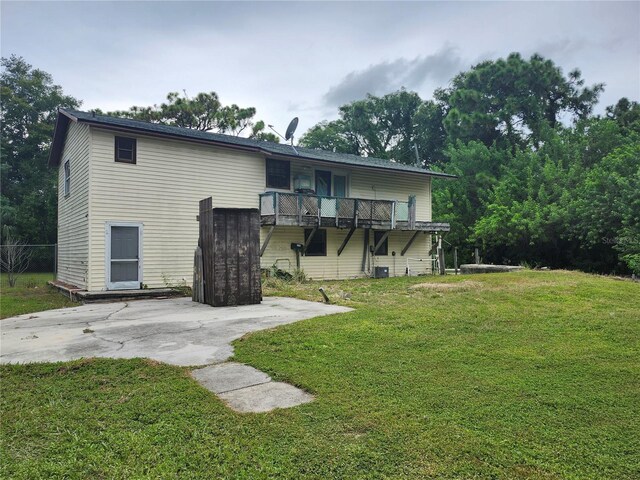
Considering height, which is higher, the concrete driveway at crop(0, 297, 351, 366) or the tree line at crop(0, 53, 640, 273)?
the tree line at crop(0, 53, 640, 273)

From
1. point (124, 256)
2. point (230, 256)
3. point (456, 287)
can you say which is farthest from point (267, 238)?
point (456, 287)

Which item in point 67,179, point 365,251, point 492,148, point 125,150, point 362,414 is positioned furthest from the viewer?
point 492,148

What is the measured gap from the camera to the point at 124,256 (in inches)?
490

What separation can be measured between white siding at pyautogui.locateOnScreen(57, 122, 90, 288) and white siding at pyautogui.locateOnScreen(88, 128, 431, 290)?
467mm

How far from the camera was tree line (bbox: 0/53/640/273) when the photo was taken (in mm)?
18522

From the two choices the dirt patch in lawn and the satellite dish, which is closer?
the dirt patch in lawn

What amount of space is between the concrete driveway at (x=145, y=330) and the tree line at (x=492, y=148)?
14122mm

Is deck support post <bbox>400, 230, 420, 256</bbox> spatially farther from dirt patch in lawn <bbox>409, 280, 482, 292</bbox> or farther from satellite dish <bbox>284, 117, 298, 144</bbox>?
dirt patch in lawn <bbox>409, 280, 482, 292</bbox>

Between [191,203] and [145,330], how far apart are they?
8.26m

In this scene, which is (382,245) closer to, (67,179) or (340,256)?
(340,256)

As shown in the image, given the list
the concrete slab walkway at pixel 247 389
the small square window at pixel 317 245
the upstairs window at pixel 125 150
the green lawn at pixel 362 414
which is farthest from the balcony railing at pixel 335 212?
the concrete slab walkway at pixel 247 389

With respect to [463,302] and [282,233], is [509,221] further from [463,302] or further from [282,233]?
[463,302]

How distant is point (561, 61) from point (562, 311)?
32.2 meters

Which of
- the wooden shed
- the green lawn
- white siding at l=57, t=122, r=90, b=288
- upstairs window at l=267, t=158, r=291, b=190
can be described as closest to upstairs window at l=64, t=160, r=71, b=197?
white siding at l=57, t=122, r=90, b=288
